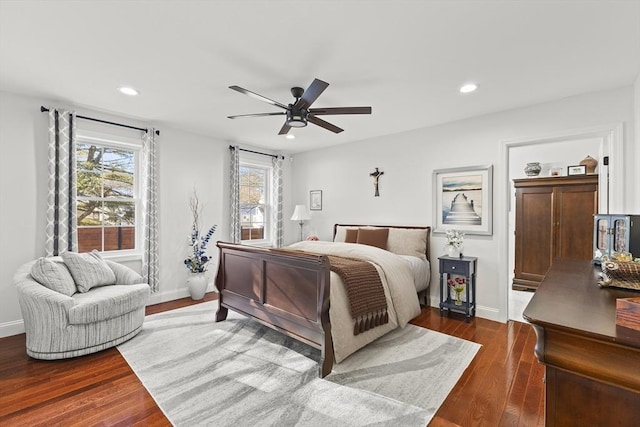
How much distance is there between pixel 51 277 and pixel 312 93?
300 cm

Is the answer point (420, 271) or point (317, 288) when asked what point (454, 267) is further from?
point (317, 288)

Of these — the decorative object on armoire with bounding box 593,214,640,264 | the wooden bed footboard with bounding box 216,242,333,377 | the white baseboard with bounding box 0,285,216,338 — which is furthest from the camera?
the white baseboard with bounding box 0,285,216,338

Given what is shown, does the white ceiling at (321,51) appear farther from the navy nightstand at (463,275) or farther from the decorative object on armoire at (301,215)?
the decorative object on armoire at (301,215)

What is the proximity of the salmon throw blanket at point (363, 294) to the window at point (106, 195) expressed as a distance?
3.10 m

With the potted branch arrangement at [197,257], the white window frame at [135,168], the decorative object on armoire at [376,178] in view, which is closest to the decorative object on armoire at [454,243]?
the decorative object on armoire at [376,178]

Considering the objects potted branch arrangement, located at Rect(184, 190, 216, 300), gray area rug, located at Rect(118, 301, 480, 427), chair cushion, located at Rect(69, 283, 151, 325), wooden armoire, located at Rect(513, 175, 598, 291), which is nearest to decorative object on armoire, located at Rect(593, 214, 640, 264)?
gray area rug, located at Rect(118, 301, 480, 427)

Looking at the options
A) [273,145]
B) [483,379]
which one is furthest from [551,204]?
[273,145]

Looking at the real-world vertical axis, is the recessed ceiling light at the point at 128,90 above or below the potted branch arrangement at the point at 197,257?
above

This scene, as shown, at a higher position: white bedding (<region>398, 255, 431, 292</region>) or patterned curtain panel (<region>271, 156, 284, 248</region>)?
patterned curtain panel (<region>271, 156, 284, 248</region>)

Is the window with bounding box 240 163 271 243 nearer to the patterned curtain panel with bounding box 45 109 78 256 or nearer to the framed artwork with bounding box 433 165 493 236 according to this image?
the patterned curtain panel with bounding box 45 109 78 256

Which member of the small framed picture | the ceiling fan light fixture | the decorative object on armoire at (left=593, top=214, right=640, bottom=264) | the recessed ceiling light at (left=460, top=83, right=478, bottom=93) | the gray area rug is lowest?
the gray area rug

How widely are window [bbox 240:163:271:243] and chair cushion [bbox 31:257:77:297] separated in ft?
9.07

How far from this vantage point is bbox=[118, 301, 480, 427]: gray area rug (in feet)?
6.27

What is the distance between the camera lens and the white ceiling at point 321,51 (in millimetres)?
1834
